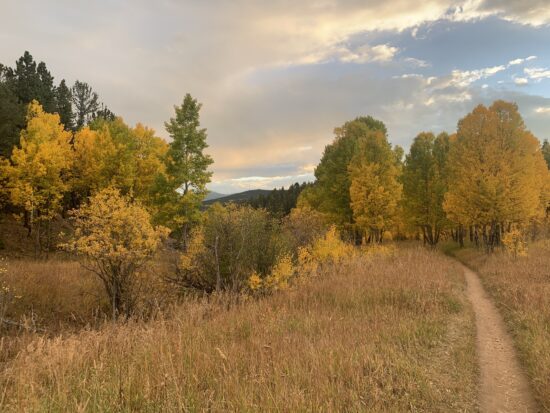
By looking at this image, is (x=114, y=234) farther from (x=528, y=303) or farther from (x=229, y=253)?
(x=528, y=303)

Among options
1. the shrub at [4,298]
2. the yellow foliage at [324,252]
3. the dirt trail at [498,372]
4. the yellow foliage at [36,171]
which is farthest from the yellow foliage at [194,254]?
the yellow foliage at [36,171]

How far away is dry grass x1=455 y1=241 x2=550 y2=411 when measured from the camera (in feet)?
22.2

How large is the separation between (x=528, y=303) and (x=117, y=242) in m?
14.9

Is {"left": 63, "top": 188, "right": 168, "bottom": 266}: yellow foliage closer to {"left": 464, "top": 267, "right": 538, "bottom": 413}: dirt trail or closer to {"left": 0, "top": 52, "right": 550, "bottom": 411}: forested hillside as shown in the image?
{"left": 0, "top": 52, "right": 550, "bottom": 411}: forested hillside

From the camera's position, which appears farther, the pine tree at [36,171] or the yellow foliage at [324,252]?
the pine tree at [36,171]

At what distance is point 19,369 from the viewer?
17.7 feet

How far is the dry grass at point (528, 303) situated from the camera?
267 inches

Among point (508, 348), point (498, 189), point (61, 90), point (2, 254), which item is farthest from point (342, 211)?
point (61, 90)

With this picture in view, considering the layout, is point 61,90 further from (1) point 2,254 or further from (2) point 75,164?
(1) point 2,254

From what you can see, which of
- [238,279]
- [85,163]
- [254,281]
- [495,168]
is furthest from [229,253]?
[85,163]

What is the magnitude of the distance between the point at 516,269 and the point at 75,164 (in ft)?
123

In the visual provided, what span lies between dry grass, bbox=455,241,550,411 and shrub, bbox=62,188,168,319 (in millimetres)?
12477

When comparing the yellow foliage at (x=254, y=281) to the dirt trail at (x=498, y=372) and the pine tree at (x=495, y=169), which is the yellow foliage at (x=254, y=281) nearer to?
the dirt trail at (x=498, y=372)

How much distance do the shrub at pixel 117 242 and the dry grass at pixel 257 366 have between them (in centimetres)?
485
